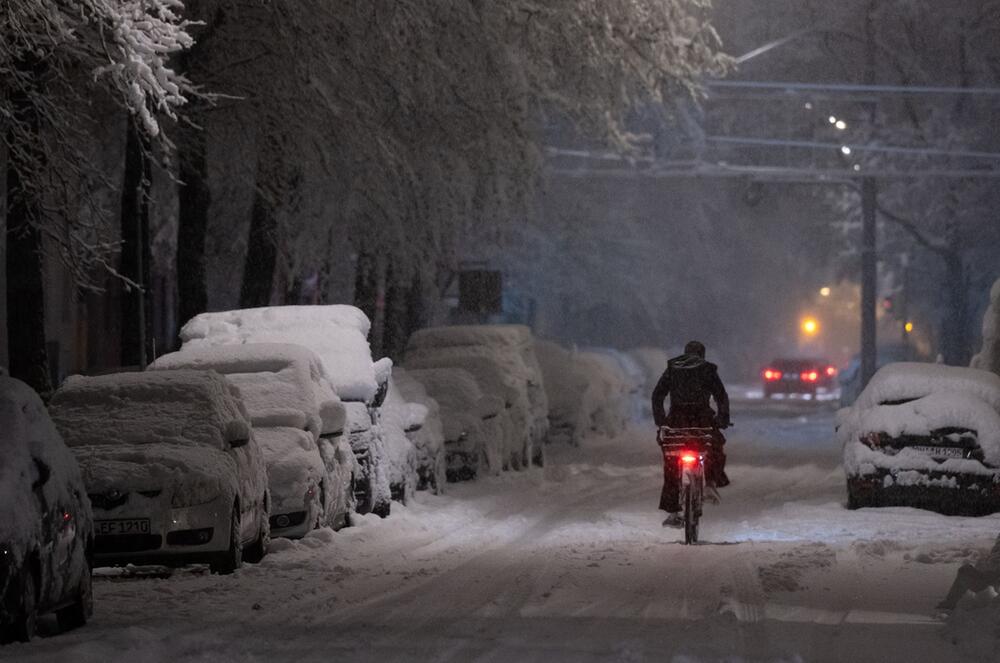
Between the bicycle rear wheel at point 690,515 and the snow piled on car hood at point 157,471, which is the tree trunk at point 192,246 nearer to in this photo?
the bicycle rear wheel at point 690,515

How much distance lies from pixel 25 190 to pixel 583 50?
26.0ft

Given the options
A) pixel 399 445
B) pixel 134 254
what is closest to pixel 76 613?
→ pixel 399 445

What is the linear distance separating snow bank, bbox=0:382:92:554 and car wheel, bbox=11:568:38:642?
0.65 ft

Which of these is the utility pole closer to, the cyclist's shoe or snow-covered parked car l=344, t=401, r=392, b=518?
snow-covered parked car l=344, t=401, r=392, b=518

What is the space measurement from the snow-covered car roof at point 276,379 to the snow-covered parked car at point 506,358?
29.2 ft

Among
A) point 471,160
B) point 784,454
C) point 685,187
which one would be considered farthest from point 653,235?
point 471,160

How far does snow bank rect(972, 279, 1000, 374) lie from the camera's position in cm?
2370

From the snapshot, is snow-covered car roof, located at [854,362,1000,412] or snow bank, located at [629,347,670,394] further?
snow bank, located at [629,347,670,394]

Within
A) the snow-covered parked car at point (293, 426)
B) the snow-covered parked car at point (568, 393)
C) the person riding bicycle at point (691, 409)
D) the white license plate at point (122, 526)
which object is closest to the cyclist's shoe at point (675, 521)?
the person riding bicycle at point (691, 409)

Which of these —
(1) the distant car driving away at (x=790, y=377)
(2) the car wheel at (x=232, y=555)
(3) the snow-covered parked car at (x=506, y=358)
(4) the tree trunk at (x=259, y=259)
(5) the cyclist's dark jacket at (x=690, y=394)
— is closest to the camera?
(2) the car wheel at (x=232, y=555)

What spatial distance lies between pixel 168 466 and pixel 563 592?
343 cm

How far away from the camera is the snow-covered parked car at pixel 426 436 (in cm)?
2244

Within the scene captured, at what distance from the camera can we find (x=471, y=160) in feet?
83.8

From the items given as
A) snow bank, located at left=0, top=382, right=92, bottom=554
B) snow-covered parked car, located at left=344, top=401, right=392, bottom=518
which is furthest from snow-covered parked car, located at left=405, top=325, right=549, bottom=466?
snow bank, located at left=0, top=382, right=92, bottom=554
